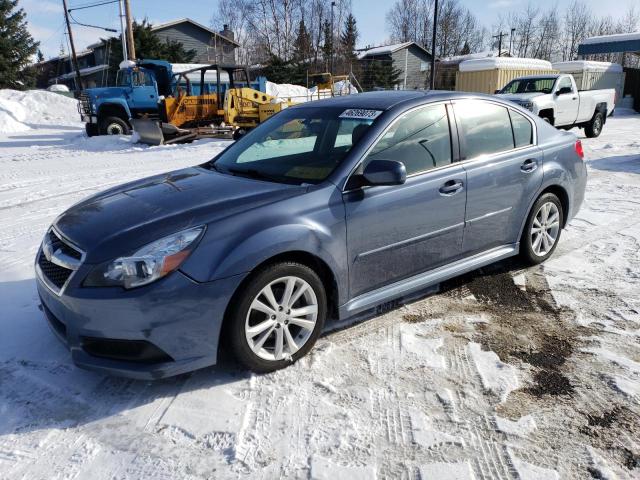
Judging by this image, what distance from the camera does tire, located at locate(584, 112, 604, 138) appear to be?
50.8 feet

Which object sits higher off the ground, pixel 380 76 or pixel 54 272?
pixel 380 76

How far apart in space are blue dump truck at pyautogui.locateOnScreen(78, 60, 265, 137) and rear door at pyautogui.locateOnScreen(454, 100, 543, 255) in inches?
559

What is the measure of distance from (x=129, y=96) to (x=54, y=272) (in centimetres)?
1642

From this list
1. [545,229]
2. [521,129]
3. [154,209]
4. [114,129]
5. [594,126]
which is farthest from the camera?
[114,129]

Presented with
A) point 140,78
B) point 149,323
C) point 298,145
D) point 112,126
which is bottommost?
point 112,126

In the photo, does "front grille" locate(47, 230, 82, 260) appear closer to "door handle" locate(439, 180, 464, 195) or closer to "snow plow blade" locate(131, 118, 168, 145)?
"door handle" locate(439, 180, 464, 195)

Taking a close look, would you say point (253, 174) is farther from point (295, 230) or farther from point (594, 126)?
point (594, 126)

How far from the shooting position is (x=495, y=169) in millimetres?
4176

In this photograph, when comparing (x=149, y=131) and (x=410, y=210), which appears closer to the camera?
(x=410, y=210)

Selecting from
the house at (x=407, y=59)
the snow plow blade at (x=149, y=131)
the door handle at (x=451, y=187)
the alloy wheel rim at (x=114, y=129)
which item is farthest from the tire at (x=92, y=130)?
the house at (x=407, y=59)

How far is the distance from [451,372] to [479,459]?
0.77m

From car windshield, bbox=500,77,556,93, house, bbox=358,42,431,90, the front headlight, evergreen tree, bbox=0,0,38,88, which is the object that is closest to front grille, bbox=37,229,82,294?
the front headlight

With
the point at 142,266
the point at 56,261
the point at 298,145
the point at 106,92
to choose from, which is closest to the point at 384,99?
the point at 298,145

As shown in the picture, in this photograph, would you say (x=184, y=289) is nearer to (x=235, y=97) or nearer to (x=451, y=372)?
(x=451, y=372)
